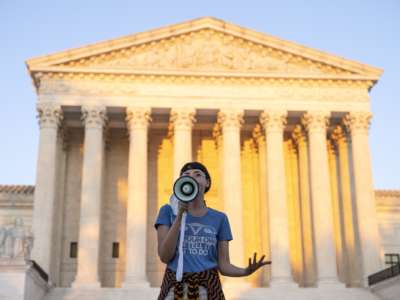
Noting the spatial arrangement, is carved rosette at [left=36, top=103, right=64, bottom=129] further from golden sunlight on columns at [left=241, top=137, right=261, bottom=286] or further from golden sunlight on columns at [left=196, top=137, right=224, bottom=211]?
golden sunlight on columns at [left=241, top=137, right=261, bottom=286]

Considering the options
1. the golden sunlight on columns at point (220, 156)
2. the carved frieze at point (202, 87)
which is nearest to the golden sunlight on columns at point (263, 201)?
the golden sunlight on columns at point (220, 156)

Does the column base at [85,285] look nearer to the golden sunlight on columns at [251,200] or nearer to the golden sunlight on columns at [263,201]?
the golden sunlight on columns at [263,201]

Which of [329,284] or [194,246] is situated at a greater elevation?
[329,284]

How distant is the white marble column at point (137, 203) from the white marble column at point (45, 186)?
440cm

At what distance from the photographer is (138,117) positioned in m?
38.9

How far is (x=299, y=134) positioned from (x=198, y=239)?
38266 mm

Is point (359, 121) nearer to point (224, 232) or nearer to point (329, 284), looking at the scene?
point (329, 284)

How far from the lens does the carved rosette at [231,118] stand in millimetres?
39219

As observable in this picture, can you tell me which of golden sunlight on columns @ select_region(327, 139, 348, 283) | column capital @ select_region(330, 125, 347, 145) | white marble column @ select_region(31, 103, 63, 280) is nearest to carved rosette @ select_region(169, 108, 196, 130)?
white marble column @ select_region(31, 103, 63, 280)

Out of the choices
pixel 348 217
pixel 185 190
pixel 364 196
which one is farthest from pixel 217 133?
pixel 185 190

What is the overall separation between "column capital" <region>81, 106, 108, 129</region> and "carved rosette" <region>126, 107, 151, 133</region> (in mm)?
1624

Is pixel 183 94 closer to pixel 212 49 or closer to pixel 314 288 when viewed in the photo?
pixel 212 49

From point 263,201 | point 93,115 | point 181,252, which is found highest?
point 93,115

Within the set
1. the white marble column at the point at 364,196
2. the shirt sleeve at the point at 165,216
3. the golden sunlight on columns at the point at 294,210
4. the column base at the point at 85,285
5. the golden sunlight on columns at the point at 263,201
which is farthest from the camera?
the golden sunlight on columns at the point at 294,210
